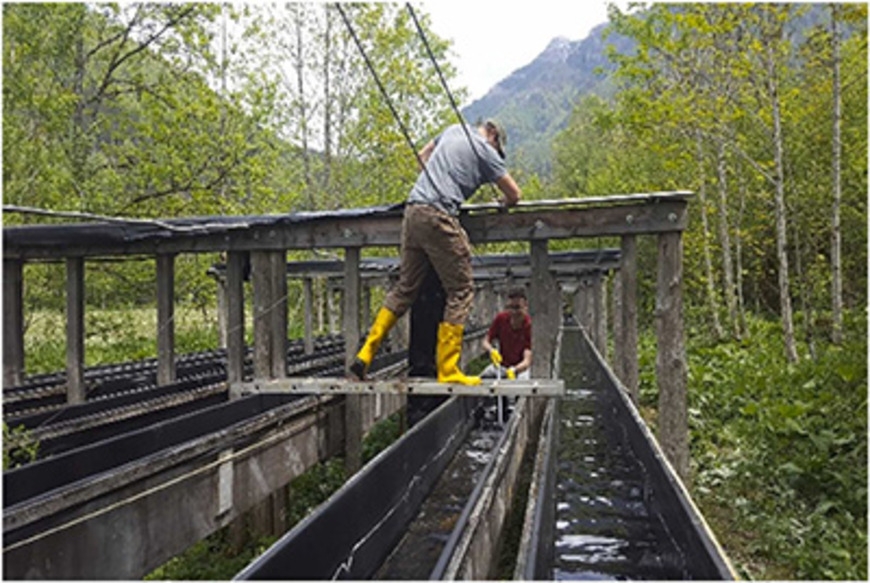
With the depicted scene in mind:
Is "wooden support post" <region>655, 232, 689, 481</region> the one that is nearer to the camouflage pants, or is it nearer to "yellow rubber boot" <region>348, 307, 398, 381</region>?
the camouflage pants

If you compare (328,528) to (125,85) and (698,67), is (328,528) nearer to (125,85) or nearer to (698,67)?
(698,67)

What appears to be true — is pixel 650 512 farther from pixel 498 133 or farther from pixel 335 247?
pixel 335 247

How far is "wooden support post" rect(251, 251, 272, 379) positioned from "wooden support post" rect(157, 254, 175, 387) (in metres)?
1.25

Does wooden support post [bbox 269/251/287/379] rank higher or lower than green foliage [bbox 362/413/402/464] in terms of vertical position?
higher

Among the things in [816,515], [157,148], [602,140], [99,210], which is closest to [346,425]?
[816,515]

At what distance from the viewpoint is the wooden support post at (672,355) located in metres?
5.71

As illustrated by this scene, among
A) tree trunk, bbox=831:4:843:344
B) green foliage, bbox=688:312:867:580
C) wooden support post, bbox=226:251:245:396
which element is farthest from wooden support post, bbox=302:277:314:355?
tree trunk, bbox=831:4:843:344

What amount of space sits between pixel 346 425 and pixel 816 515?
14.3ft

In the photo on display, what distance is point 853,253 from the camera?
723 inches

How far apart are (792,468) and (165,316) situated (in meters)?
6.55

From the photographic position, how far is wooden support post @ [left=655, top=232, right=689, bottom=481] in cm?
571

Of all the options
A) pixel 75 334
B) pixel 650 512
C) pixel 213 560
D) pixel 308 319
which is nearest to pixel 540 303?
pixel 650 512

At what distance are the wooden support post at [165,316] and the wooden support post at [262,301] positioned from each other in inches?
49.2

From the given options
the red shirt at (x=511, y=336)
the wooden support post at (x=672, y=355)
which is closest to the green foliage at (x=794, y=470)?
the wooden support post at (x=672, y=355)
